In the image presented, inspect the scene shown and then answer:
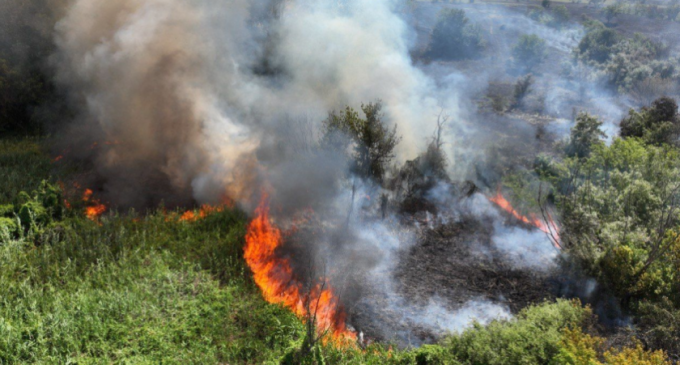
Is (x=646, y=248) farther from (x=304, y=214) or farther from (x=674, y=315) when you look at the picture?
(x=304, y=214)

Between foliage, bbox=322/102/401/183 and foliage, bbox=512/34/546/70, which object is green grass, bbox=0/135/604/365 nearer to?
foliage, bbox=322/102/401/183

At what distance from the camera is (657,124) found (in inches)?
808

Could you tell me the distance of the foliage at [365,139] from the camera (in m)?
15.7

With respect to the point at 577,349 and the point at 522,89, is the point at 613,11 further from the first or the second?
the point at 577,349

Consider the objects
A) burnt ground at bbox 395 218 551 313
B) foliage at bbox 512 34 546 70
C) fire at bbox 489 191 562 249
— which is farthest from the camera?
foliage at bbox 512 34 546 70

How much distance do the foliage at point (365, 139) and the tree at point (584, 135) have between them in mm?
11153

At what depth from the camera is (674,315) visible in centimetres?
896

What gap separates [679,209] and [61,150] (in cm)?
2402

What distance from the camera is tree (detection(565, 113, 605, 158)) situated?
20375mm

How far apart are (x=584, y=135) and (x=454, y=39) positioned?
2849 cm

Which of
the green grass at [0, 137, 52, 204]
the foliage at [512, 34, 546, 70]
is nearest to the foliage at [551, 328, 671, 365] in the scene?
the green grass at [0, 137, 52, 204]

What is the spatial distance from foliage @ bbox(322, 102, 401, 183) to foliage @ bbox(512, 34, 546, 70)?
3412 cm

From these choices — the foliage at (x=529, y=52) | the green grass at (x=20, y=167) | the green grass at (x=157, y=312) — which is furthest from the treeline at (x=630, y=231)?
the foliage at (x=529, y=52)

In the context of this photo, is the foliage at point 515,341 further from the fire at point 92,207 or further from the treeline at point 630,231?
the fire at point 92,207
